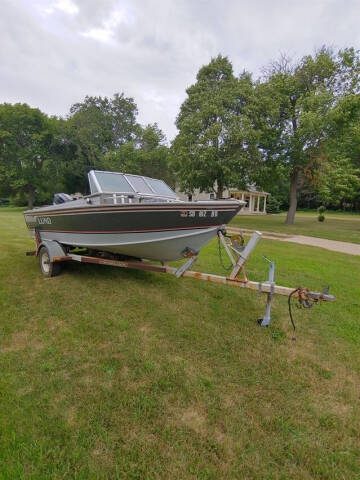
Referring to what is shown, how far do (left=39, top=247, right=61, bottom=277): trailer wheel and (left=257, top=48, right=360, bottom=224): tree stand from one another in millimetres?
17446

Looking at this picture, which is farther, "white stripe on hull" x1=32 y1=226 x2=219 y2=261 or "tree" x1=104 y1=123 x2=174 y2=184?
"tree" x1=104 y1=123 x2=174 y2=184

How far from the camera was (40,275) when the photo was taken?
17.5ft

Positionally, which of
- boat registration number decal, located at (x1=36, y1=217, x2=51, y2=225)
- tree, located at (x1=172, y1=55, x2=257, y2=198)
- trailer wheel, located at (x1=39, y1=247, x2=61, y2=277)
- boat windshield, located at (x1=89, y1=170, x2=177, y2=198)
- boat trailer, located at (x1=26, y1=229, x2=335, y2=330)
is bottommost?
trailer wheel, located at (x1=39, y1=247, x2=61, y2=277)

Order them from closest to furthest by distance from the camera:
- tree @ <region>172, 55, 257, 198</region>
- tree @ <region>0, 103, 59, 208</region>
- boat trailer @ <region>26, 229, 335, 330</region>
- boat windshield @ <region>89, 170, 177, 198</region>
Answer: boat trailer @ <region>26, 229, 335, 330</region> → boat windshield @ <region>89, 170, 177, 198</region> → tree @ <region>172, 55, 257, 198</region> → tree @ <region>0, 103, 59, 208</region>

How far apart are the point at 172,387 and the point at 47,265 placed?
406 cm

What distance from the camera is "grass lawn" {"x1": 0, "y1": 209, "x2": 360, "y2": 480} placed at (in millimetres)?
1798

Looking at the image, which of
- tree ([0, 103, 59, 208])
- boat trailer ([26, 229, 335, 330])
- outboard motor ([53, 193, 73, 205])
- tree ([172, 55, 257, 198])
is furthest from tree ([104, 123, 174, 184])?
boat trailer ([26, 229, 335, 330])

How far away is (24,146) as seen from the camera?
108 feet

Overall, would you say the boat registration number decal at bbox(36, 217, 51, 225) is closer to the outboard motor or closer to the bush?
the outboard motor

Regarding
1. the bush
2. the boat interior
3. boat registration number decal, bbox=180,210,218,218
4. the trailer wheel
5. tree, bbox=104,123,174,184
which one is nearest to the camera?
boat registration number decal, bbox=180,210,218,218

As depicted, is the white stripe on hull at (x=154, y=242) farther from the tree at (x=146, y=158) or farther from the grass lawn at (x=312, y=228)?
the tree at (x=146, y=158)

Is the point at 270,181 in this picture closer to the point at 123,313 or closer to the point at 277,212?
the point at 123,313

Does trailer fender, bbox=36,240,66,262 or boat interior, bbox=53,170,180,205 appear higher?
boat interior, bbox=53,170,180,205

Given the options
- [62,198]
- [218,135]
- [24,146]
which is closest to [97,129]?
[24,146]
